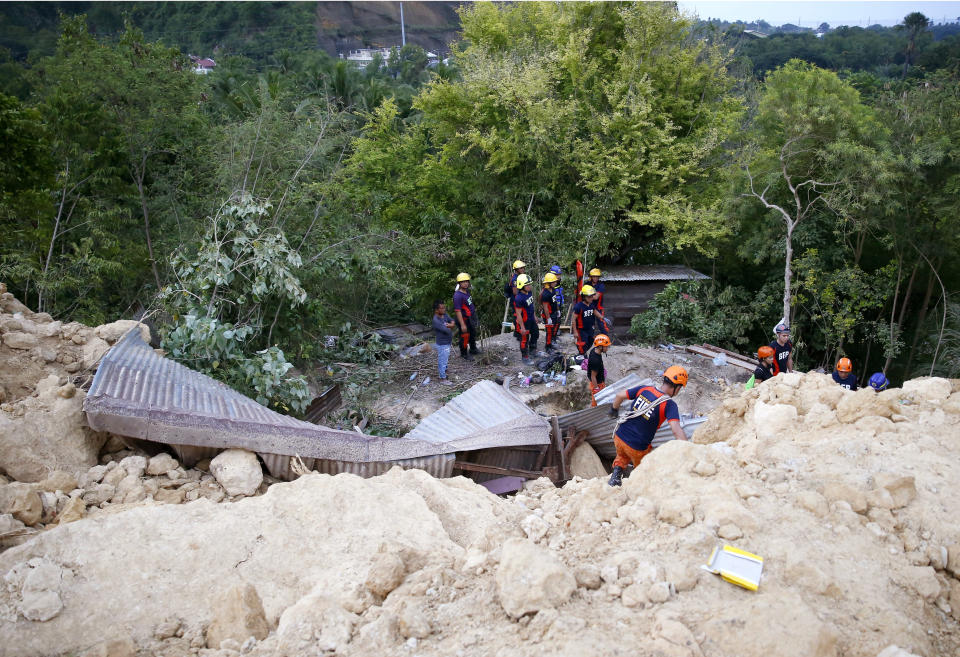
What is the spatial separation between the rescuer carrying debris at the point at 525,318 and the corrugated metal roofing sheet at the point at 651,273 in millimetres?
3358

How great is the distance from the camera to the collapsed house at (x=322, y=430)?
460 centimetres

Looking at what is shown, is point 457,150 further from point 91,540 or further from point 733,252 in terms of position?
point 91,540

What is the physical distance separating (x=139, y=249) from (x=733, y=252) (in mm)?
12618

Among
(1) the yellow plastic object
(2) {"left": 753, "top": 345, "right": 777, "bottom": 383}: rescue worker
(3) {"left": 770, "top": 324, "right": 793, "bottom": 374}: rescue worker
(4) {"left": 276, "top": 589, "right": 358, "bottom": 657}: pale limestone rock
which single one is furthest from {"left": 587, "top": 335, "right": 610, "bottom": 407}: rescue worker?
(4) {"left": 276, "top": 589, "right": 358, "bottom": 657}: pale limestone rock

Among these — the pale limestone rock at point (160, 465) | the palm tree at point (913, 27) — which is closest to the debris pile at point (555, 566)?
the pale limestone rock at point (160, 465)

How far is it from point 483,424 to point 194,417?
293 centimetres

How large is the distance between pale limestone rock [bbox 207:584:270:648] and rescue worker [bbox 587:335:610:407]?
551 centimetres

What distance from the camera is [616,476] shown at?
16.5 ft

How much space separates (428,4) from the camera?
72.3m

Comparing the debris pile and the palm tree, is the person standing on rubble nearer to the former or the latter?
the debris pile

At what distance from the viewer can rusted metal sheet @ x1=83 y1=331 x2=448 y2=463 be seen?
14.8 ft

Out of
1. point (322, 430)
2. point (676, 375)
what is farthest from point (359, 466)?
point (676, 375)

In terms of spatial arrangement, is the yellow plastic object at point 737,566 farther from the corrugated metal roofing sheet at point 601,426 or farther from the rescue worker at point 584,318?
the rescue worker at point 584,318

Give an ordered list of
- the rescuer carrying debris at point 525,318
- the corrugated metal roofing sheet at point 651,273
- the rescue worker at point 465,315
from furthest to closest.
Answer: the corrugated metal roofing sheet at point 651,273 < the rescuer carrying debris at point 525,318 < the rescue worker at point 465,315
